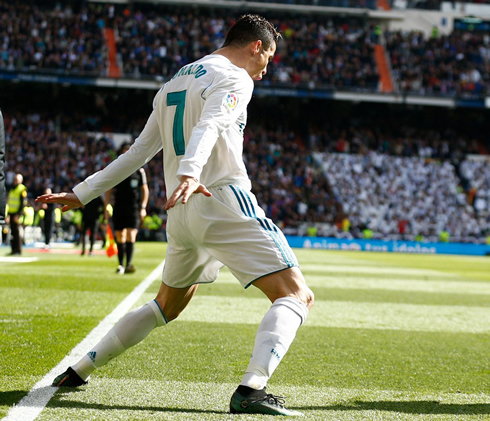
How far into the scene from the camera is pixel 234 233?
357 centimetres

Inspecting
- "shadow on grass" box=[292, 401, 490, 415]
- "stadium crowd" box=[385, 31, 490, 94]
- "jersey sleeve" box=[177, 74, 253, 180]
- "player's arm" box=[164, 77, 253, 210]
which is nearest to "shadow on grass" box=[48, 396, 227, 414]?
"shadow on grass" box=[292, 401, 490, 415]

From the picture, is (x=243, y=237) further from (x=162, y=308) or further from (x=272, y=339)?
(x=162, y=308)

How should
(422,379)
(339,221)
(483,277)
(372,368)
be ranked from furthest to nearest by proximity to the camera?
(339,221)
(483,277)
(372,368)
(422,379)

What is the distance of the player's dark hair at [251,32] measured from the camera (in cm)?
379

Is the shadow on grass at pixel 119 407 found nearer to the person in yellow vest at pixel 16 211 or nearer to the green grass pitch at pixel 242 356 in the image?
the green grass pitch at pixel 242 356

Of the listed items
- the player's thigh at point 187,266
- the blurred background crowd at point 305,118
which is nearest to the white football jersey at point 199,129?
the player's thigh at point 187,266

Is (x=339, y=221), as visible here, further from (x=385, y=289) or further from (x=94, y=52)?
(x=385, y=289)

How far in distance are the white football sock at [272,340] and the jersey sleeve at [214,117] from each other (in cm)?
75

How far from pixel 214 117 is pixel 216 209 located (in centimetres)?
46

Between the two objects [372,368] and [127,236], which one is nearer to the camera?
[372,368]

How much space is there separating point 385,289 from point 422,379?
7.88 m

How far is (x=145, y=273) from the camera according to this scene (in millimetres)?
12969

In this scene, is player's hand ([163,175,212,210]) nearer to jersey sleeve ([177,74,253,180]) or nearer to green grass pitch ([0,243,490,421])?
jersey sleeve ([177,74,253,180])

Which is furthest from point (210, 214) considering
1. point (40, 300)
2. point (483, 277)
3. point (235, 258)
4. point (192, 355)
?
point (483, 277)
